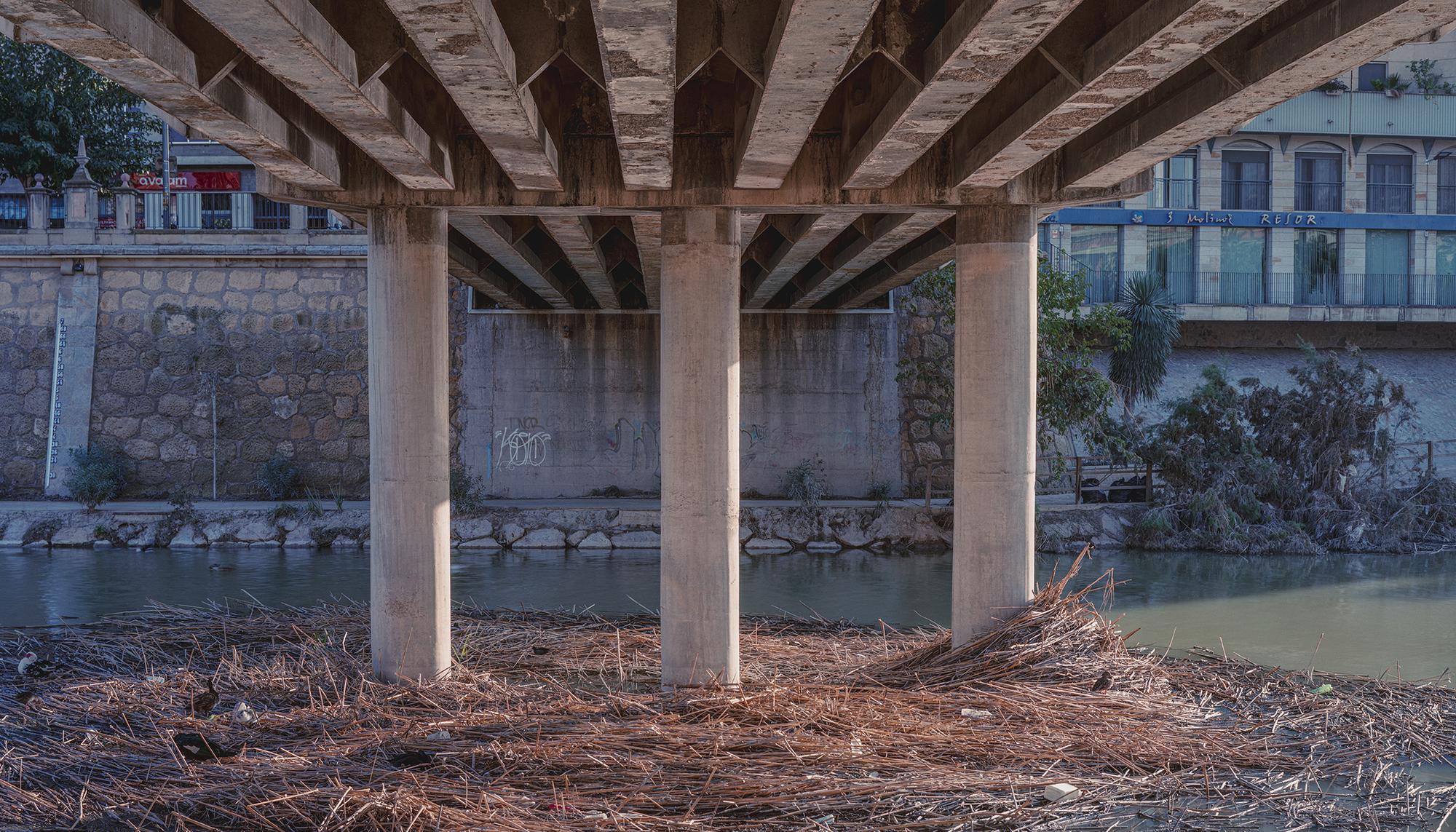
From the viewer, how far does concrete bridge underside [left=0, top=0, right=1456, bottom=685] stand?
613cm

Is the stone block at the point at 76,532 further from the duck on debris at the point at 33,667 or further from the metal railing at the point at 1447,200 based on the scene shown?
the metal railing at the point at 1447,200

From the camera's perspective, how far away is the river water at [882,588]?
13367 mm

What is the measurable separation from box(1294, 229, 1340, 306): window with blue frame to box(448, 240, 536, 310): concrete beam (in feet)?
88.8

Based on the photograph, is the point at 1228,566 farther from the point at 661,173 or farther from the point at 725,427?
the point at 661,173

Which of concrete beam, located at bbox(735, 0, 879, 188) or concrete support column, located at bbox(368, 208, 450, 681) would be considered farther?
concrete support column, located at bbox(368, 208, 450, 681)

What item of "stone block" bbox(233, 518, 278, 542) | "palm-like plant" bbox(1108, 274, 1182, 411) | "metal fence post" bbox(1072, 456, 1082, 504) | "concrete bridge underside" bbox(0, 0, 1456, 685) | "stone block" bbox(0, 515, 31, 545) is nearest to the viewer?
Answer: "concrete bridge underside" bbox(0, 0, 1456, 685)

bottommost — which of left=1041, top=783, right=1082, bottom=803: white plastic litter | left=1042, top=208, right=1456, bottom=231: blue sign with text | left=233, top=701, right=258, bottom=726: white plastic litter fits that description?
left=1041, top=783, right=1082, bottom=803: white plastic litter

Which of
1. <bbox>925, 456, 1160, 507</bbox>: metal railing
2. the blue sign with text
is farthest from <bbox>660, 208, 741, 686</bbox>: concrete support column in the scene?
the blue sign with text

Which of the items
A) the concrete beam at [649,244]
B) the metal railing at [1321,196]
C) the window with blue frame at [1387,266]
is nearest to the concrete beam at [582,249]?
the concrete beam at [649,244]

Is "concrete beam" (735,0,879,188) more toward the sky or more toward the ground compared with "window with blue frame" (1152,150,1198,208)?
→ more toward the ground

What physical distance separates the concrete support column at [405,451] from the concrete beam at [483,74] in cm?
161

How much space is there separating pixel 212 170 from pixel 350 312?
15.4 metres

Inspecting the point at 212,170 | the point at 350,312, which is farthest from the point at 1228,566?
the point at 212,170

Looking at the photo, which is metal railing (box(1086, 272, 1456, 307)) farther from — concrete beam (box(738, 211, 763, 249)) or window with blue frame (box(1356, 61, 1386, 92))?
concrete beam (box(738, 211, 763, 249))
